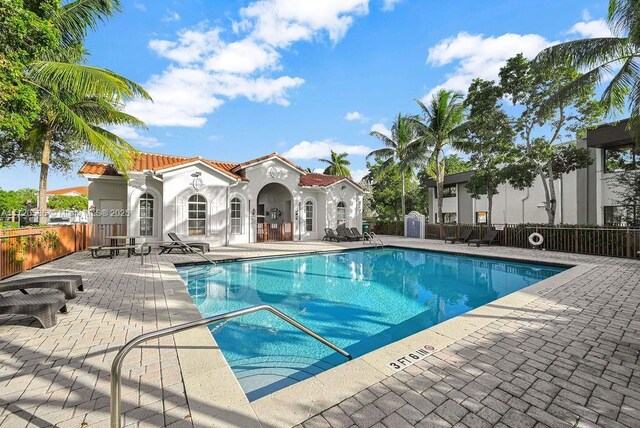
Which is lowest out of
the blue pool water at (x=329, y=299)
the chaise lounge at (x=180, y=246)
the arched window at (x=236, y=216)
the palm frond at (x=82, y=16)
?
the blue pool water at (x=329, y=299)

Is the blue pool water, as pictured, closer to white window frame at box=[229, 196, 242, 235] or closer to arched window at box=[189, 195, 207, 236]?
arched window at box=[189, 195, 207, 236]

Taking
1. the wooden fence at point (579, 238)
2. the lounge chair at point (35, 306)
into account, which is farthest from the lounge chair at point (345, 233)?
the lounge chair at point (35, 306)

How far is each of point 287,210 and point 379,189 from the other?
13.6 metres

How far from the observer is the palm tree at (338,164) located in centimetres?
3800

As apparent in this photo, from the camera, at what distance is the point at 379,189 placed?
103ft

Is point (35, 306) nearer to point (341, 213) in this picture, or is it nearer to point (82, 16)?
point (82, 16)

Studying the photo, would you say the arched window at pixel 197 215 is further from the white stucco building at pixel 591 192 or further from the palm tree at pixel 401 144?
the white stucco building at pixel 591 192

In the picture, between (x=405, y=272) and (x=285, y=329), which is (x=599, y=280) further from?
(x=285, y=329)

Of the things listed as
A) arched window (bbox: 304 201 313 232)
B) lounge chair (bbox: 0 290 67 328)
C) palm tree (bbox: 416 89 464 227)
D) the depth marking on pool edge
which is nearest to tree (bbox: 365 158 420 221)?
palm tree (bbox: 416 89 464 227)

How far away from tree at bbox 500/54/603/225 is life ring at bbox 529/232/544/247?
153cm

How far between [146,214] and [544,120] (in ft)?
72.3

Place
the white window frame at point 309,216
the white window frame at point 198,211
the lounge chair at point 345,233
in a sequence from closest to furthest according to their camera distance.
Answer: the white window frame at point 198,211
the lounge chair at point 345,233
the white window frame at point 309,216

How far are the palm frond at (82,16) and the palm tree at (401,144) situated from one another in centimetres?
1904

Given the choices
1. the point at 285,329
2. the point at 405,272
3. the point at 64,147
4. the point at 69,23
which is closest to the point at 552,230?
the point at 405,272
